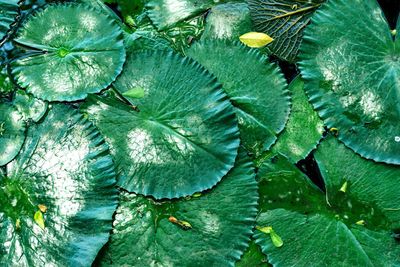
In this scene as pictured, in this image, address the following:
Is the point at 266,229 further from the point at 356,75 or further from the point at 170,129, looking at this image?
the point at 356,75

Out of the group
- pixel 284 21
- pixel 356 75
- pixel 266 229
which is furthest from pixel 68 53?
pixel 356 75

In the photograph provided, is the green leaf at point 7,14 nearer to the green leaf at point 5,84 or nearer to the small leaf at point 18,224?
the green leaf at point 5,84

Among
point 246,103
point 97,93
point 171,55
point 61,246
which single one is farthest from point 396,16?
point 61,246

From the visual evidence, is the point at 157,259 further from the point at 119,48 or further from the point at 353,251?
the point at 119,48

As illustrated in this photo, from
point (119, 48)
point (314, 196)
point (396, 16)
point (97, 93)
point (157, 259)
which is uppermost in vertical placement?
point (396, 16)

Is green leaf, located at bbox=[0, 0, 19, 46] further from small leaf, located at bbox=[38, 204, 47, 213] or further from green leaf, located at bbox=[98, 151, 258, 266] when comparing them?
green leaf, located at bbox=[98, 151, 258, 266]

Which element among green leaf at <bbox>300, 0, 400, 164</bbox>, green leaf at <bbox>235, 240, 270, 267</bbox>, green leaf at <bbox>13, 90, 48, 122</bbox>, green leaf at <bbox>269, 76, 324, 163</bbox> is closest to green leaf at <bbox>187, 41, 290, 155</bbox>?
green leaf at <bbox>269, 76, 324, 163</bbox>

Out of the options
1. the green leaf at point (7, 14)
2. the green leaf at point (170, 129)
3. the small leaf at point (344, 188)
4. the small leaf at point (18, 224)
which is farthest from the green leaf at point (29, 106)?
the small leaf at point (344, 188)
